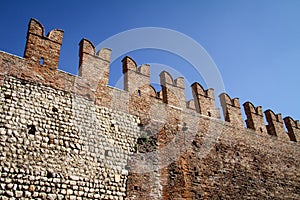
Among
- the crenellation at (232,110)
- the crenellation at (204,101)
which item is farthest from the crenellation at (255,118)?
the crenellation at (204,101)

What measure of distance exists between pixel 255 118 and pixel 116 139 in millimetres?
6481

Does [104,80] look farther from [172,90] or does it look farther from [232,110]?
[232,110]

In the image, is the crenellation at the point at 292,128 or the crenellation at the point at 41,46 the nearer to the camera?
the crenellation at the point at 41,46

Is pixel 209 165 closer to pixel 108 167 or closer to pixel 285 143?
pixel 108 167

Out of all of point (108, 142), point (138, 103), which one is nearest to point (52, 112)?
point (108, 142)

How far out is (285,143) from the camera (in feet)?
39.8

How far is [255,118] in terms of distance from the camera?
11891mm

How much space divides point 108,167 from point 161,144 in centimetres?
187

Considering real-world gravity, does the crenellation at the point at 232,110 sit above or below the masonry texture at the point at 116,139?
above

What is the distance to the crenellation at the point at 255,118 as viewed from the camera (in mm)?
11664

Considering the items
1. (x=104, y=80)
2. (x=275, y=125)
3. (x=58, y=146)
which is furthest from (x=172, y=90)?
(x=275, y=125)

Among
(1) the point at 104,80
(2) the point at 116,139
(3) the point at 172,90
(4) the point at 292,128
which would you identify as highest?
(3) the point at 172,90

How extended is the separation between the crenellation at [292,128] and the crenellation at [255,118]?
6.13 feet

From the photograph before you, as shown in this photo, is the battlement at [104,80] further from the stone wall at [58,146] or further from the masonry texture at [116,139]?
the stone wall at [58,146]
